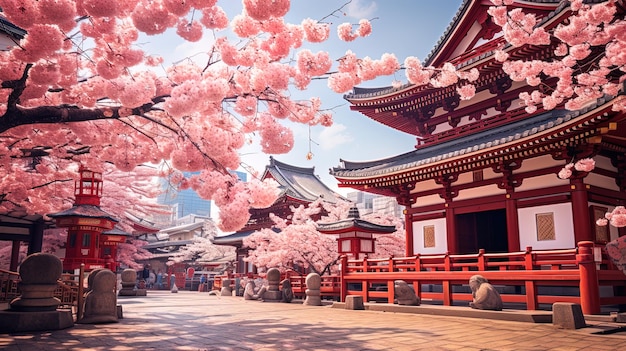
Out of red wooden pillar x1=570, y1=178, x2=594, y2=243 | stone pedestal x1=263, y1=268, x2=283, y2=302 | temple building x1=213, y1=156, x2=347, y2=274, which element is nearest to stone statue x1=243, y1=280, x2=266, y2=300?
stone pedestal x1=263, y1=268, x2=283, y2=302

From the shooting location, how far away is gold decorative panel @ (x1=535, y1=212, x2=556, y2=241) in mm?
12704

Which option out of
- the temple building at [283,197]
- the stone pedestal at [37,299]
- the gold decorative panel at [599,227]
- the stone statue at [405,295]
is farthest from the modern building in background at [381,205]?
the stone pedestal at [37,299]

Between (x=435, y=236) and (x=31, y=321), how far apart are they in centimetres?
1255

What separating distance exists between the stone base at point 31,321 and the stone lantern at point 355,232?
11129 mm

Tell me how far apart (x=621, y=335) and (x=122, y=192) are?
26.0 metres

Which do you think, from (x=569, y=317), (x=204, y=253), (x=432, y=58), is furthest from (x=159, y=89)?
(x=204, y=253)

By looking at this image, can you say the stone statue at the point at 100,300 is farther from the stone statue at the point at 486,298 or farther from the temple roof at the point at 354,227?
the temple roof at the point at 354,227

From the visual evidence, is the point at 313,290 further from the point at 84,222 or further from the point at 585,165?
the point at 585,165

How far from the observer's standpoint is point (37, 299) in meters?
8.77

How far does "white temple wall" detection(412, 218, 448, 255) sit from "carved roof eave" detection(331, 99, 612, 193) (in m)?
1.77

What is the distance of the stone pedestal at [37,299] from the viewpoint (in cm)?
845

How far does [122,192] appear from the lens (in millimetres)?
27109

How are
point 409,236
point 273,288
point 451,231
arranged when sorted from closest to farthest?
point 451,231 < point 409,236 < point 273,288

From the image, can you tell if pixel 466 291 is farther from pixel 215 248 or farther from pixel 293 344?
pixel 215 248
